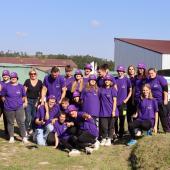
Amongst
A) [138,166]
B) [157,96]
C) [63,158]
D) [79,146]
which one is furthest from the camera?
[157,96]

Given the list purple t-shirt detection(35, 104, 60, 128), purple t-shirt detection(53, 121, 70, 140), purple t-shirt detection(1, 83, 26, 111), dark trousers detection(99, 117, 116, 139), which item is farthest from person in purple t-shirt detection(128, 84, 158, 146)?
purple t-shirt detection(1, 83, 26, 111)

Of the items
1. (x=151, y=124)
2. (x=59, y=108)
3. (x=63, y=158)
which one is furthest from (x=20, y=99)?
(x=151, y=124)

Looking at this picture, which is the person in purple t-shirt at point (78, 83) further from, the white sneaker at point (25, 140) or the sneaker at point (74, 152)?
the sneaker at point (74, 152)

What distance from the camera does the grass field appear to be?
7219 millimetres

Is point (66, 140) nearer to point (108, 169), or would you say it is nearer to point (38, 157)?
point (38, 157)

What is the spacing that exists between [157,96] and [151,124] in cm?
75

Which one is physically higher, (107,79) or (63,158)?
(107,79)

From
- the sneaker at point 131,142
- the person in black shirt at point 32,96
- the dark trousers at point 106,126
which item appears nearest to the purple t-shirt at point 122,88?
the dark trousers at point 106,126

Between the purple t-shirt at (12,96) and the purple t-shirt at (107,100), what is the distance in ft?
6.27

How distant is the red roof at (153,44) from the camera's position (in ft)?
160

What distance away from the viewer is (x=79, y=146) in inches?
340

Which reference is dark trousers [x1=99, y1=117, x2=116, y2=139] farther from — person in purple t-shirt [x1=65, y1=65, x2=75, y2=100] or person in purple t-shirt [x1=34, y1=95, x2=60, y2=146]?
person in purple t-shirt [x1=65, y1=65, x2=75, y2=100]

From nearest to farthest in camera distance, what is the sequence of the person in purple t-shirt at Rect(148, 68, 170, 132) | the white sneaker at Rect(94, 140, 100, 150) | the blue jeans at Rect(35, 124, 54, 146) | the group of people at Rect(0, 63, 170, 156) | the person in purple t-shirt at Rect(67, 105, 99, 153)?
the person in purple t-shirt at Rect(67, 105, 99, 153) < the white sneaker at Rect(94, 140, 100, 150) < the group of people at Rect(0, 63, 170, 156) < the person in purple t-shirt at Rect(148, 68, 170, 132) < the blue jeans at Rect(35, 124, 54, 146)

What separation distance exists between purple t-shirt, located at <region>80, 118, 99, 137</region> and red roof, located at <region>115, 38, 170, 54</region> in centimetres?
3950
